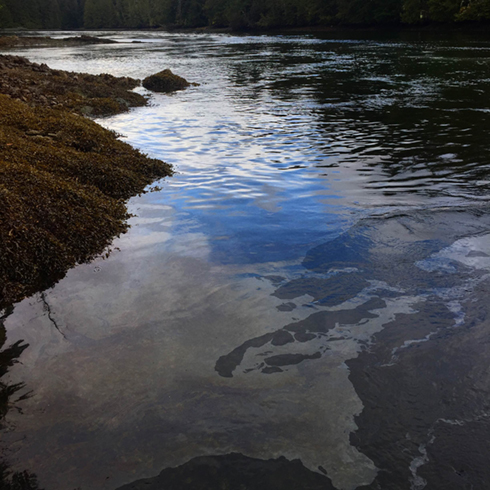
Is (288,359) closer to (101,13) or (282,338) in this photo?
(282,338)

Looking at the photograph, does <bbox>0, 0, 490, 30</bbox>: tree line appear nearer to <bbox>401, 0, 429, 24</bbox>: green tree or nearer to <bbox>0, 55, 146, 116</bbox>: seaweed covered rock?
<bbox>401, 0, 429, 24</bbox>: green tree

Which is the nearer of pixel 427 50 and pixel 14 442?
pixel 14 442

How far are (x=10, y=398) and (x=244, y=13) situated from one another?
12070 cm

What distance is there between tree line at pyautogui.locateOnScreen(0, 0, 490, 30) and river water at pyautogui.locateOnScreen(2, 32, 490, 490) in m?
58.5

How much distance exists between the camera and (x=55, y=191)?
21.7ft

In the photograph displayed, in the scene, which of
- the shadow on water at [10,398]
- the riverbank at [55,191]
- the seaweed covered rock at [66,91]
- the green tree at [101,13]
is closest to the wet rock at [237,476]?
the shadow on water at [10,398]

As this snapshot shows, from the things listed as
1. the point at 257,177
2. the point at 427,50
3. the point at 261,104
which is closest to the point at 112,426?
the point at 257,177

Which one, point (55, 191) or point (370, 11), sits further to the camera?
point (370, 11)

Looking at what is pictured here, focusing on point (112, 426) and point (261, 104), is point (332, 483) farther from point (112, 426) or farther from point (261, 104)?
point (261, 104)

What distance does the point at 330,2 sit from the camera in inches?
3391

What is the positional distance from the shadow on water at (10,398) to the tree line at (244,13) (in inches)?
2497

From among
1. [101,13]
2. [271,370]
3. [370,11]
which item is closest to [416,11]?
[370,11]

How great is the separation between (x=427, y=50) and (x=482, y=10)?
76.7ft

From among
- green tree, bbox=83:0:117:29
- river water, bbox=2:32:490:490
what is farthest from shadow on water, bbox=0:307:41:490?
green tree, bbox=83:0:117:29
